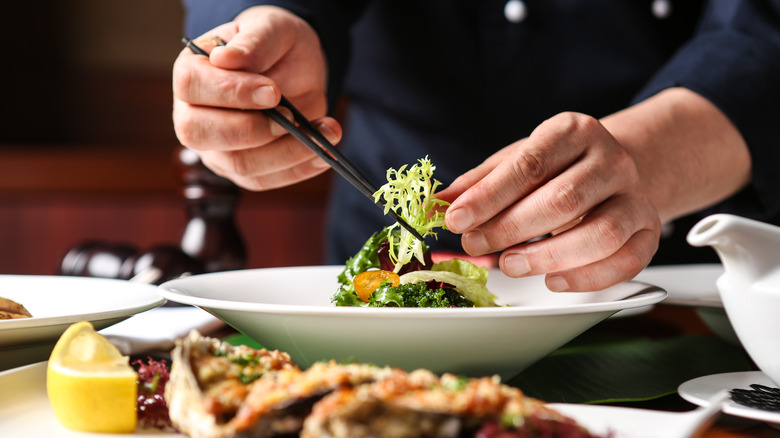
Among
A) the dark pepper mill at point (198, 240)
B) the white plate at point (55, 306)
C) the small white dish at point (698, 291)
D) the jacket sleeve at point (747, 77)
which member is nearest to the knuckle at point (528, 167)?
the small white dish at point (698, 291)

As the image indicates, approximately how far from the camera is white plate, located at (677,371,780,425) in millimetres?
745

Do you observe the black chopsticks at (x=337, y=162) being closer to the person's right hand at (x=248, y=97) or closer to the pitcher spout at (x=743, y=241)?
the person's right hand at (x=248, y=97)

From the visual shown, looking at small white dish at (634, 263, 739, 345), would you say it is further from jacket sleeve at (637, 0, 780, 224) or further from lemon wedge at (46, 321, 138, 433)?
lemon wedge at (46, 321, 138, 433)

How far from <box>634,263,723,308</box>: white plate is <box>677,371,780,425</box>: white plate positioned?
35 centimetres

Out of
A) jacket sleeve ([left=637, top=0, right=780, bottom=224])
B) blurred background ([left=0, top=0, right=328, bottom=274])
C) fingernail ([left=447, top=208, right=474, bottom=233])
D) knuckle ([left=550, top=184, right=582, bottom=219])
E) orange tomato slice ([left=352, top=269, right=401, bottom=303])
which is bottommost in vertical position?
orange tomato slice ([left=352, top=269, right=401, bottom=303])

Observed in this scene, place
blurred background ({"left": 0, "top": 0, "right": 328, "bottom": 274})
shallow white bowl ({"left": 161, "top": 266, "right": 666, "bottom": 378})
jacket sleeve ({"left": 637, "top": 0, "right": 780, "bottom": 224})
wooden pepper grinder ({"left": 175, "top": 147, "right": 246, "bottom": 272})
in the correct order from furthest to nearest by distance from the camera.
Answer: blurred background ({"left": 0, "top": 0, "right": 328, "bottom": 274}) → wooden pepper grinder ({"left": 175, "top": 147, "right": 246, "bottom": 272}) → jacket sleeve ({"left": 637, "top": 0, "right": 780, "bottom": 224}) → shallow white bowl ({"left": 161, "top": 266, "right": 666, "bottom": 378})

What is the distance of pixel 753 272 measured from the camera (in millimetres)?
887

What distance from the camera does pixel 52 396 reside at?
725 mm

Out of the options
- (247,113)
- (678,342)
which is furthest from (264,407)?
(678,342)

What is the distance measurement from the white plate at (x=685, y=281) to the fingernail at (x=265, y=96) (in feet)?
2.77

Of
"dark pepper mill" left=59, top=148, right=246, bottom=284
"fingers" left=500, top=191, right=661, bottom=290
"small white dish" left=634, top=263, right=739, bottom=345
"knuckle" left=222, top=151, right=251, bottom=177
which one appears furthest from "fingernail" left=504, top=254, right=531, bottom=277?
"dark pepper mill" left=59, top=148, right=246, bottom=284

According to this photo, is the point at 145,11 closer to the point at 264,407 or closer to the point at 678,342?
the point at 678,342

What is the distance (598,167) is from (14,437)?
3.11 feet

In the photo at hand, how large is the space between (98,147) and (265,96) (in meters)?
4.53
